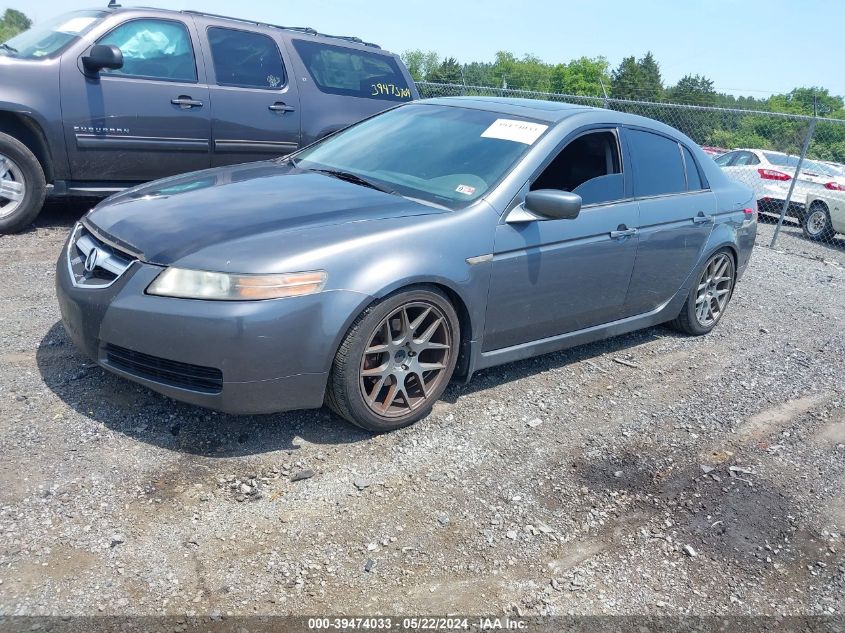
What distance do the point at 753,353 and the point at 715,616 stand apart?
10.9 ft

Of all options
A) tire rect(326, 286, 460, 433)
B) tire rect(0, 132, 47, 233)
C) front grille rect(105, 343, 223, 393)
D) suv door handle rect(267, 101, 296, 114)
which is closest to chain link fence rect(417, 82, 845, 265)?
suv door handle rect(267, 101, 296, 114)

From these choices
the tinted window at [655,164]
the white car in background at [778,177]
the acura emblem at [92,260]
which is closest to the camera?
the acura emblem at [92,260]

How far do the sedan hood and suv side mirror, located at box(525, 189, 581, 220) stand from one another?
52cm

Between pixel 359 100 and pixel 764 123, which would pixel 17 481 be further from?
pixel 764 123

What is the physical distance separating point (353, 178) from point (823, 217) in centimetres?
1112

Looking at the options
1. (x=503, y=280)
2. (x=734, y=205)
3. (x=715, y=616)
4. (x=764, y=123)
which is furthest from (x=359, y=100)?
(x=764, y=123)

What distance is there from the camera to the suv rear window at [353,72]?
7668 millimetres

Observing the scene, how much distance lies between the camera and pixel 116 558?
2645 millimetres

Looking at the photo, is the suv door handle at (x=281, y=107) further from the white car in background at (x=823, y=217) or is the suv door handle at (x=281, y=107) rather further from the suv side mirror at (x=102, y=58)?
the white car in background at (x=823, y=217)

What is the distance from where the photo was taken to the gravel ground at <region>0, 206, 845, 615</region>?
2.65 meters

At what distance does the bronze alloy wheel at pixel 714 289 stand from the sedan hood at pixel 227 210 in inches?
107

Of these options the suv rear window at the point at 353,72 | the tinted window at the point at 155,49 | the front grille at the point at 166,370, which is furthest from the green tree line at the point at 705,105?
the front grille at the point at 166,370

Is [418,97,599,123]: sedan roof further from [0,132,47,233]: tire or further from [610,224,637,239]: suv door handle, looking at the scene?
[0,132,47,233]: tire

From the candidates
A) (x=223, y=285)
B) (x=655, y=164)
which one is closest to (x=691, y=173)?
(x=655, y=164)
